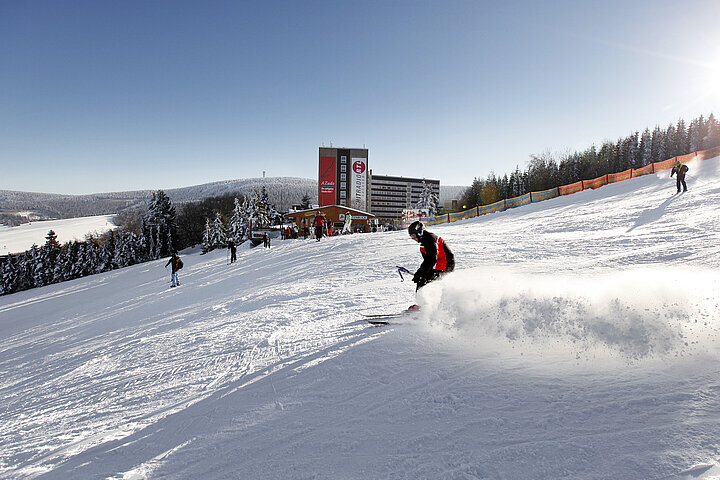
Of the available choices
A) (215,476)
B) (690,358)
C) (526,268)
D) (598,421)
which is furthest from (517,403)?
(526,268)

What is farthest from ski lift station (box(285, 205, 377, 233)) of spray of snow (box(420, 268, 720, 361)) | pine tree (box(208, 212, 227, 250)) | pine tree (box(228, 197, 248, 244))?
spray of snow (box(420, 268, 720, 361))

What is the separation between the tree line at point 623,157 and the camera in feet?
259

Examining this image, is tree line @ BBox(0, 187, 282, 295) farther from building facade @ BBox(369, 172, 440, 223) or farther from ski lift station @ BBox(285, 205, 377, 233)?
A: building facade @ BBox(369, 172, 440, 223)

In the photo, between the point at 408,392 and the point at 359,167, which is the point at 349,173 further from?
the point at 408,392

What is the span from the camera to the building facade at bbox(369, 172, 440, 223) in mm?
147625

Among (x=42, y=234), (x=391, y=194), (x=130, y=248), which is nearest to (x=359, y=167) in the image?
(x=130, y=248)

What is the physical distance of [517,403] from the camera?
2.88 meters

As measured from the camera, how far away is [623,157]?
81.2 metres

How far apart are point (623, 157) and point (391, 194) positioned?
84.5 metres

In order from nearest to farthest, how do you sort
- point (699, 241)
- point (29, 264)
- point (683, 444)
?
point (683, 444), point (699, 241), point (29, 264)

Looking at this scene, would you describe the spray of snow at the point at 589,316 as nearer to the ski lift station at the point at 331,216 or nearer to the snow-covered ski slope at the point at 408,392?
the snow-covered ski slope at the point at 408,392

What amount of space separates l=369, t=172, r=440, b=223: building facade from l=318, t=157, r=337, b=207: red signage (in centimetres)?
5665

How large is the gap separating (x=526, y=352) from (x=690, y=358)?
1.38 meters

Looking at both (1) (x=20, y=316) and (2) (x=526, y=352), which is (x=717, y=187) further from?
(1) (x=20, y=316)
